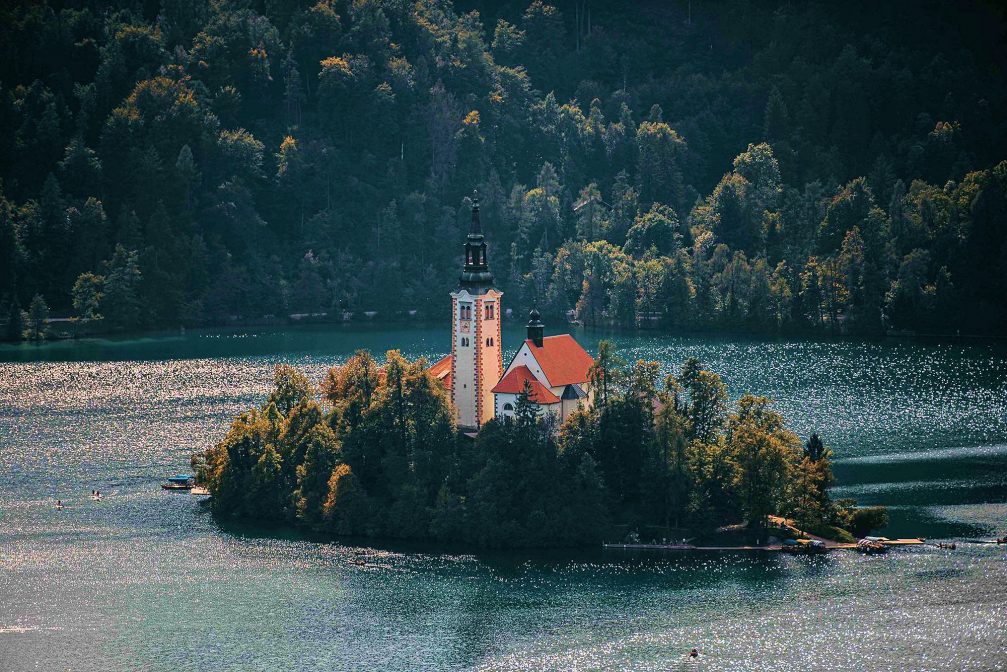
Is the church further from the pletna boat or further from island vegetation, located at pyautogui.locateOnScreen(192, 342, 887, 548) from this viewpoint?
the pletna boat

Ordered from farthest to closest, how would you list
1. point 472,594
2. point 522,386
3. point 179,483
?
point 179,483 < point 522,386 < point 472,594

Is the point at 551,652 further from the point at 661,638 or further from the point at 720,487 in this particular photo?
the point at 720,487

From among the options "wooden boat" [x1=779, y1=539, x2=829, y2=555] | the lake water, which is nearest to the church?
the lake water

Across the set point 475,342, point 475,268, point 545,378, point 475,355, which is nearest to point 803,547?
point 545,378

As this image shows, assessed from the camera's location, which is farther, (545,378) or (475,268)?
(475,268)

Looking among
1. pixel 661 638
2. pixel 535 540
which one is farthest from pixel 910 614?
pixel 535 540

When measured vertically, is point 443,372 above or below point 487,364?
below

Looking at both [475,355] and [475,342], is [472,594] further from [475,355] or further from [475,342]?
[475,342]
